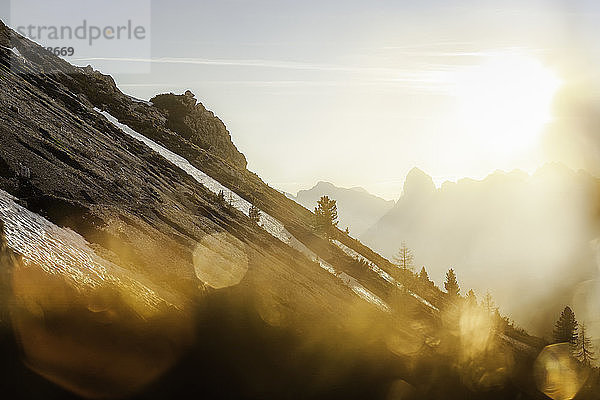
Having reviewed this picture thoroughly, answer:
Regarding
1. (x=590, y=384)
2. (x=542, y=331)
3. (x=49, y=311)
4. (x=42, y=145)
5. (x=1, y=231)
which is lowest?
(x=542, y=331)

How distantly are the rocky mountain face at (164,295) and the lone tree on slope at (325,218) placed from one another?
7905mm

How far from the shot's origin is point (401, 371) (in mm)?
24453

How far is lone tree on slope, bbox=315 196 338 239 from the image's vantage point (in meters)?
65.4

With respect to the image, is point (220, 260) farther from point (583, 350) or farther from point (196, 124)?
point (583, 350)

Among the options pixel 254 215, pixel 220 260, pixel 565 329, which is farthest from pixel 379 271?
pixel 565 329

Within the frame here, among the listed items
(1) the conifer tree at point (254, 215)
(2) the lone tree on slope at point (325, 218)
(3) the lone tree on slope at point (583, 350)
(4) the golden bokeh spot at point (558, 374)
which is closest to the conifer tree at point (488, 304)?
(4) the golden bokeh spot at point (558, 374)

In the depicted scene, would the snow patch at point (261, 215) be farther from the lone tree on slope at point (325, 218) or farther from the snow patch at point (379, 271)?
the snow patch at point (379, 271)

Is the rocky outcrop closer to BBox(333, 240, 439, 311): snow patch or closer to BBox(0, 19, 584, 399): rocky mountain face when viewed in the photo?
BBox(0, 19, 584, 399): rocky mountain face

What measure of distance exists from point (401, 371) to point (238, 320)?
10.3 metres

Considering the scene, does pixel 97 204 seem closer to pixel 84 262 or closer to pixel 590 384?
pixel 84 262

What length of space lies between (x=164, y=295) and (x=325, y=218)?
47.1 metres

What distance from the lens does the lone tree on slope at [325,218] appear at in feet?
214

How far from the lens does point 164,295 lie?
848 inches

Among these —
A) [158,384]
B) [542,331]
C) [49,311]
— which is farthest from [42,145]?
[542,331]
